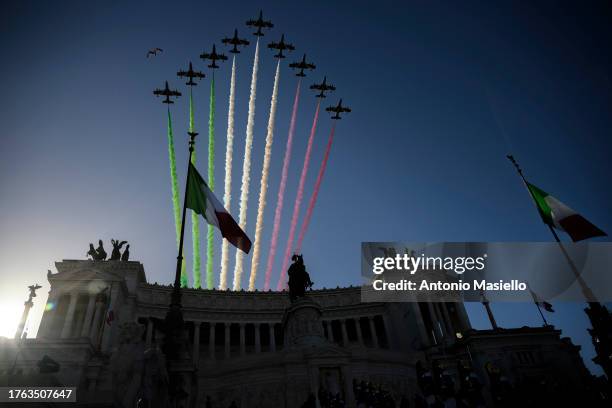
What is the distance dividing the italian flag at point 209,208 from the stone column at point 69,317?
32.5 metres

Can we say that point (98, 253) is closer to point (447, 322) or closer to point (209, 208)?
point (209, 208)

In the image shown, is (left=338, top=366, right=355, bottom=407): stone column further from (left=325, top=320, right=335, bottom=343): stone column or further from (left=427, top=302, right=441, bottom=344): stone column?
(left=325, top=320, right=335, bottom=343): stone column

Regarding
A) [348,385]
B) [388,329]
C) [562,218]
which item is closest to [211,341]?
[388,329]

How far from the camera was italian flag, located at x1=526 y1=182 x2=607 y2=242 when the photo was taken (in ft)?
84.2

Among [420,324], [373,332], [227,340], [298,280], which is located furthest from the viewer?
[373,332]

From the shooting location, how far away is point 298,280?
34938mm

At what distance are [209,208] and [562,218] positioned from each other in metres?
22.9

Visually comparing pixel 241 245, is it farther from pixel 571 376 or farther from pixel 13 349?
pixel 571 376

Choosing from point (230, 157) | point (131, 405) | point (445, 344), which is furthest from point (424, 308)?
point (131, 405)

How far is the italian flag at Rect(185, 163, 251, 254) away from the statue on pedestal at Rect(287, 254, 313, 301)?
1321 centimetres

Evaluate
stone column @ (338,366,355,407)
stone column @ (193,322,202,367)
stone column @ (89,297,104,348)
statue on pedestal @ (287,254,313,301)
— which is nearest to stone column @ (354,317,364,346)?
stone column @ (193,322,202,367)

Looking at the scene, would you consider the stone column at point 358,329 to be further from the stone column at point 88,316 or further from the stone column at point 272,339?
the stone column at point 88,316

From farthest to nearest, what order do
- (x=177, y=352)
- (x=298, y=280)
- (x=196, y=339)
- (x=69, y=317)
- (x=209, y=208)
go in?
(x=196, y=339)
(x=69, y=317)
(x=298, y=280)
(x=209, y=208)
(x=177, y=352)

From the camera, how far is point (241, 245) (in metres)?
22.1
